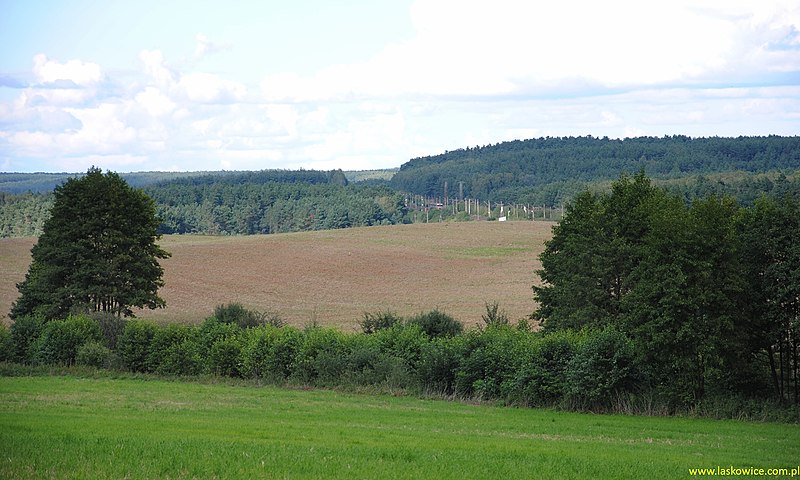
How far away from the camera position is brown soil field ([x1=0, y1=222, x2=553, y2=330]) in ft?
244

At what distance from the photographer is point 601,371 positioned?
3428cm

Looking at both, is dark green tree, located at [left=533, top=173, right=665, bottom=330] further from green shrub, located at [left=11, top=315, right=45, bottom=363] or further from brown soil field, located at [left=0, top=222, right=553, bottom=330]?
green shrub, located at [left=11, top=315, right=45, bottom=363]

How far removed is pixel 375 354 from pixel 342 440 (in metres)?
21.6

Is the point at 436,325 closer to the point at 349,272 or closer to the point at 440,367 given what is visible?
the point at 440,367

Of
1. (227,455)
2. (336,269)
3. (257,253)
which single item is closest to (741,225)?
(227,455)

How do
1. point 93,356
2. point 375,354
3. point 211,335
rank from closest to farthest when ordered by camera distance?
point 375,354 < point 211,335 < point 93,356

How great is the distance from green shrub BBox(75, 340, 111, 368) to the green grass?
1273 cm

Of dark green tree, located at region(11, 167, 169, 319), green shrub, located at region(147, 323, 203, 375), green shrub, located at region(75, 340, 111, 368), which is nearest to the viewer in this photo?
green shrub, located at region(147, 323, 203, 375)

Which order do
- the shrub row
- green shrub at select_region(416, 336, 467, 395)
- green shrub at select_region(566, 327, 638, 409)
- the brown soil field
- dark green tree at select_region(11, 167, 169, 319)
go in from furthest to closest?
the brown soil field < dark green tree at select_region(11, 167, 169, 319) < green shrub at select_region(416, 336, 467, 395) < the shrub row < green shrub at select_region(566, 327, 638, 409)

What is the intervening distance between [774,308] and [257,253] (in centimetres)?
8191

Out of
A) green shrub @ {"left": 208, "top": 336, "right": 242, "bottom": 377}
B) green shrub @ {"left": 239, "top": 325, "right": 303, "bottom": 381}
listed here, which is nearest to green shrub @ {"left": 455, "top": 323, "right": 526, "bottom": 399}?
green shrub @ {"left": 239, "top": 325, "right": 303, "bottom": 381}

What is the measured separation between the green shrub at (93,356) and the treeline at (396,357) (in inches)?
2.2

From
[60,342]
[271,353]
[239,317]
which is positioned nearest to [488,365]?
[271,353]

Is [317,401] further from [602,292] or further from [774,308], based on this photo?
[774,308]
